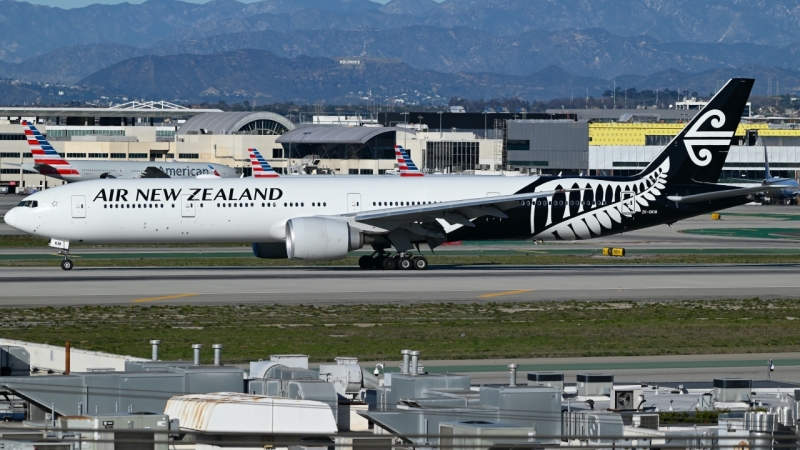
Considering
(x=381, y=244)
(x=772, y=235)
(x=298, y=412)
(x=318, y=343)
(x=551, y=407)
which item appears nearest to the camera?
(x=298, y=412)

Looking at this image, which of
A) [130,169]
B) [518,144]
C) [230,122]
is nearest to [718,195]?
[130,169]

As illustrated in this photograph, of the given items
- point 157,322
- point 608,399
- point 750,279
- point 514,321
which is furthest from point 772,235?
point 608,399

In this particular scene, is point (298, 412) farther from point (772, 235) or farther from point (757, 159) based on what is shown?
point (757, 159)

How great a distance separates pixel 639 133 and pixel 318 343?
131464mm

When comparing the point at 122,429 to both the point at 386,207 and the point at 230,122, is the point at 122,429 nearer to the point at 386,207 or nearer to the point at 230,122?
the point at 386,207

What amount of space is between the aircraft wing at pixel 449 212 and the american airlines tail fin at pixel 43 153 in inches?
2813

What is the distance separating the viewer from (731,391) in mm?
23172

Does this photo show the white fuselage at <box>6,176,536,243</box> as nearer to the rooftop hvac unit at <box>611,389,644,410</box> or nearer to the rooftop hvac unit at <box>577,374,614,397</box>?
the rooftop hvac unit at <box>577,374,614,397</box>

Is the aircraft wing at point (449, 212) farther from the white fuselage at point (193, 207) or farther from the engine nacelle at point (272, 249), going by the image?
the engine nacelle at point (272, 249)

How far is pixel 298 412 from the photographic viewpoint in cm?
1520

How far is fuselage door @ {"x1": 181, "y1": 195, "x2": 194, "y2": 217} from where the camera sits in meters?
50.5

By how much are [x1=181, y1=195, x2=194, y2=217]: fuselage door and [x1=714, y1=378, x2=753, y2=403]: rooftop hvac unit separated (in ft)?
102

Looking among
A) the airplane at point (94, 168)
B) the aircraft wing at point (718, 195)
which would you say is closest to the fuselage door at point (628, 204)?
the aircraft wing at point (718, 195)

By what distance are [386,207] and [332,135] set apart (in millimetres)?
114504
